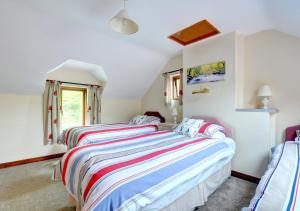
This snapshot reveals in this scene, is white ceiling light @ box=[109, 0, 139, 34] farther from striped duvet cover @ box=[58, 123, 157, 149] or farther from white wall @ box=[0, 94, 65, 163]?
white wall @ box=[0, 94, 65, 163]

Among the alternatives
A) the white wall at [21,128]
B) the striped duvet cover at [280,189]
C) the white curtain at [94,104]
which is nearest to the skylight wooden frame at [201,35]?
the striped duvet cover at [280,189]

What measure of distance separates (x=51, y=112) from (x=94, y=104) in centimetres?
102

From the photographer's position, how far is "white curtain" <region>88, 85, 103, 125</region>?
4.16 metres

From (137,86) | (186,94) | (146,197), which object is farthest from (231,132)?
(137,86)

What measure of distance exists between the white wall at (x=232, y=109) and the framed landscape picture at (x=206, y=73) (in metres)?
0.08

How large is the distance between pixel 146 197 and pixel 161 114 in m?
3.36

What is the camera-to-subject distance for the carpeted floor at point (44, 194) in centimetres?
183

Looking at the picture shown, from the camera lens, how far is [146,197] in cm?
108

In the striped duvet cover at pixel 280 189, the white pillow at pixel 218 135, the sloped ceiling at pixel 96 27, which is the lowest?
the striped duvet cover at pixel 280 189

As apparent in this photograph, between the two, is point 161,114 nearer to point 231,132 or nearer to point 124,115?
point 124,115

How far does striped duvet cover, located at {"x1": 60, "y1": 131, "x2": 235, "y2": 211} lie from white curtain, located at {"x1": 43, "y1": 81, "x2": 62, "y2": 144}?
2200 millimetres

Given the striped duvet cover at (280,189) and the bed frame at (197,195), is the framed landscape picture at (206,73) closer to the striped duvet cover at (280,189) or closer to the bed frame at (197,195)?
the bed frame at (197,195)

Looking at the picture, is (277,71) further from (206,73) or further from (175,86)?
(175,86)

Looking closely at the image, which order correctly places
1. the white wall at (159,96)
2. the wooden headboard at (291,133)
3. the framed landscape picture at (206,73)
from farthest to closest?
the white wall at (159,96) < the framed landscape picture at (206,73) < the wooden headboard at (291,133)
